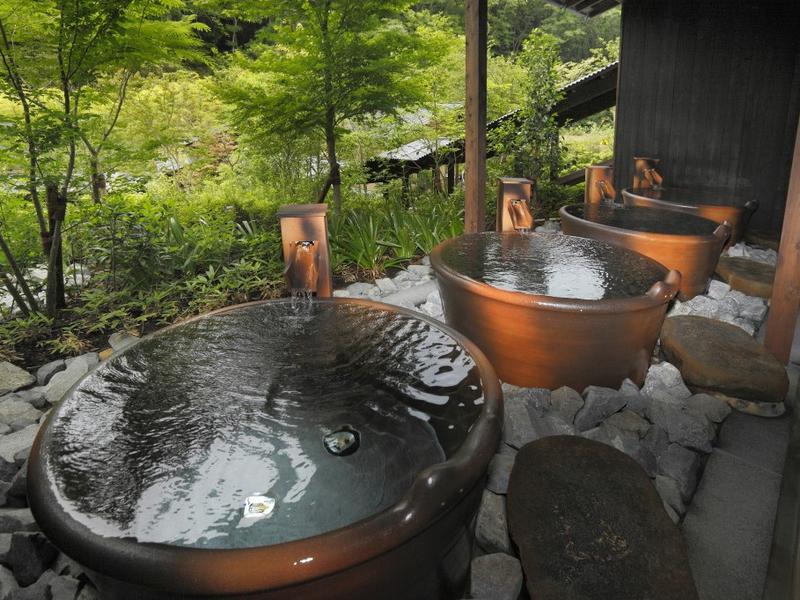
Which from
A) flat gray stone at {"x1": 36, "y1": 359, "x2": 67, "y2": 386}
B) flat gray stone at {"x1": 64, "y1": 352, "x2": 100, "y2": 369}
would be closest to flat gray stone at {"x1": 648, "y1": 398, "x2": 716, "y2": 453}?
flat gray stone at {"x1": 64, "y1": 352, "x2": 100, "y2": 369}

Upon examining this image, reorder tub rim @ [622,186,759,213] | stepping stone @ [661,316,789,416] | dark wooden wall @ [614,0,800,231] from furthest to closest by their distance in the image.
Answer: dark wooden wall @ [614,0,800,231]
tub rim @ [622,186,759,213]
stepping stone @ [661,316,789,416]

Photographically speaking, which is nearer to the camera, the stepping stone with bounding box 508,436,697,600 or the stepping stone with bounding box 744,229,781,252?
the stepping stone with bounding box 508,436,697,600

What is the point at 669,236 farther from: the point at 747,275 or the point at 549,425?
the point at 549,425

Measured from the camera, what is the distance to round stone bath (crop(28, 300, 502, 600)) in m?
1.00

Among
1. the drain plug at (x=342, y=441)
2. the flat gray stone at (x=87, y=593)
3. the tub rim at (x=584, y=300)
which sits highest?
the tub rim at (x=584, y=300)

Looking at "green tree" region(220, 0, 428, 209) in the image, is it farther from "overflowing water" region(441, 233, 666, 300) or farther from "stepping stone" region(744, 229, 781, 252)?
"stepping stone" region(744, 229, 781, 252)

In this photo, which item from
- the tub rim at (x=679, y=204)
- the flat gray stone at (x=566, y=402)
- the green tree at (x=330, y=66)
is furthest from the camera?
the green tree at (x=330, y=66)

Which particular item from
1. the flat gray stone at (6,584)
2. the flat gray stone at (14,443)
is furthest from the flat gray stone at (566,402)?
the flat gray stone at (14,443)

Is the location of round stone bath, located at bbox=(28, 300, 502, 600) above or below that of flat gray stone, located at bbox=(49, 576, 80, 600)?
above

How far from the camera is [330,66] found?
17.7 feet

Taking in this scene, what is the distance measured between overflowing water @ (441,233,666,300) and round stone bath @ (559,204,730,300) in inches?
13.7

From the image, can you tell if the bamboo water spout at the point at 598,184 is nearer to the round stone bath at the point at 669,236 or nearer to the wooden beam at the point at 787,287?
the round stone bath at the point at 669,236

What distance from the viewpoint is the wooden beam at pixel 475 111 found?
3928 millimetres

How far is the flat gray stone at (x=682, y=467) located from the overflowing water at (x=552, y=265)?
29.6 inches
